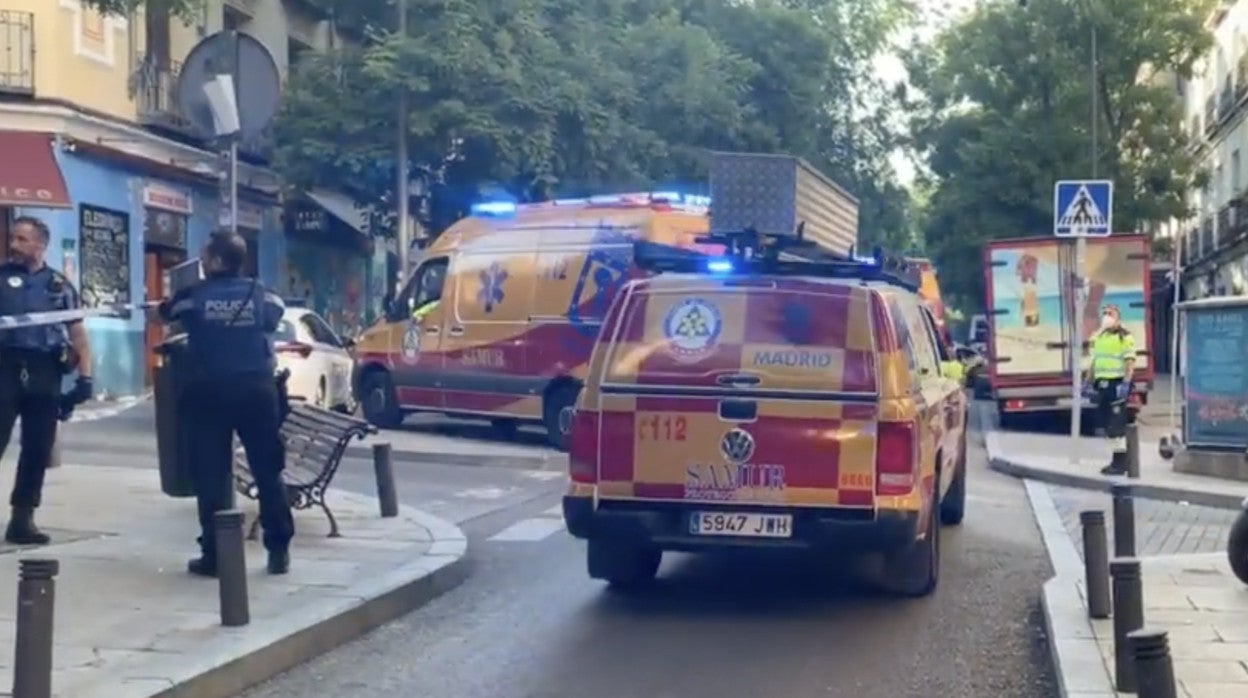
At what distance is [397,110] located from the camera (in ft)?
101

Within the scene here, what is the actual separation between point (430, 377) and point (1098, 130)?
25.2 meters

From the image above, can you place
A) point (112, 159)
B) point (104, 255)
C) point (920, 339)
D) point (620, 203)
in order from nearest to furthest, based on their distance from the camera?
point (920, 339) < point (620, 203) < point (112, 159) < point (104, 255)

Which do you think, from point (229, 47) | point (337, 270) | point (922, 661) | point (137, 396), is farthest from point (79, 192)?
point (922, 661)

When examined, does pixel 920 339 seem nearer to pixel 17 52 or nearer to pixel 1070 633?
pixel 1070 633

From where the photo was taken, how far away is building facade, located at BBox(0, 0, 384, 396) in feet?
80.8

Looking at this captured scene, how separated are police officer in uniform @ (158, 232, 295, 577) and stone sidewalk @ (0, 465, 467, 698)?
46 centimetres

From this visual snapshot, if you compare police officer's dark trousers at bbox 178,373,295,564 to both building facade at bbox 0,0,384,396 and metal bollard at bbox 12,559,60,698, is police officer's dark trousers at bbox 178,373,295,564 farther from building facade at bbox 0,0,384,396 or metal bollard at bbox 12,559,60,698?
building facade at bbox 0,0,384,396

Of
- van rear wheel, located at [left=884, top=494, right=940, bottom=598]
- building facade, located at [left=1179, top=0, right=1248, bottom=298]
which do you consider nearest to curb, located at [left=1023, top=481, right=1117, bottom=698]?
van rear wheel, located at [left=884, top=494, right=940, bottom=598]

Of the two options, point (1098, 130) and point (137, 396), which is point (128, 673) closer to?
point (137, 396)

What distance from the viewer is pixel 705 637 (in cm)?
910

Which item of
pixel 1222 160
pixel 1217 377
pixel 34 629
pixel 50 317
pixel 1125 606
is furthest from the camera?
pixel 1222 160

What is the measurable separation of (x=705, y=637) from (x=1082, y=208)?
33.1 feet

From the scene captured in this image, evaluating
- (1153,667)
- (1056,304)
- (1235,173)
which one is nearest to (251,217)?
(1056,304)

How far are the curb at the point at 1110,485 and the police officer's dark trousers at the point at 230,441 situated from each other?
6.54m
